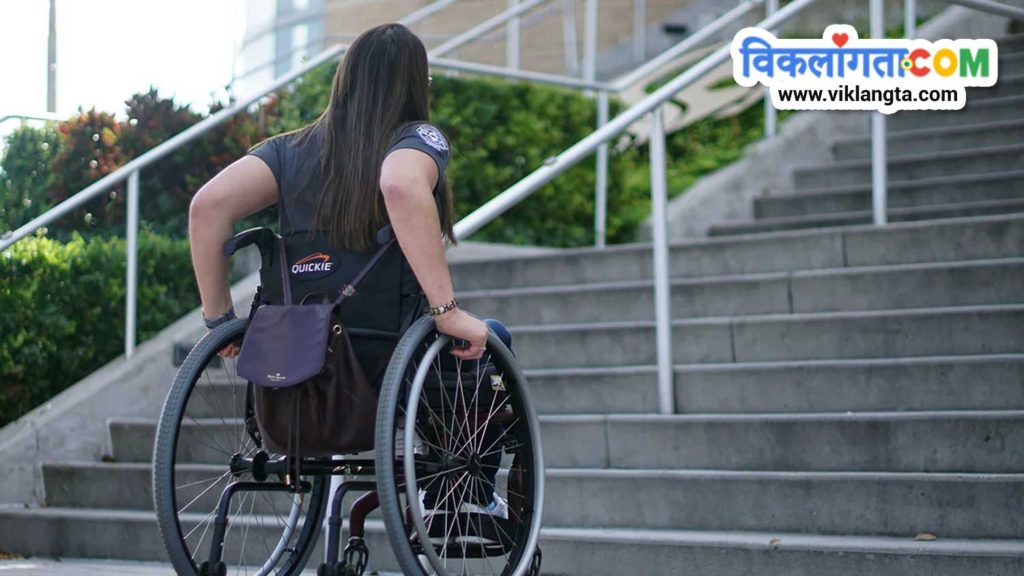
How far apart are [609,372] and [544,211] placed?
8.92 feet

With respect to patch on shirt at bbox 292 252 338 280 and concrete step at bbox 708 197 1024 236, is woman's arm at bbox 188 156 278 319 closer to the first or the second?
patch on shirt at bbox 292 252 338 280

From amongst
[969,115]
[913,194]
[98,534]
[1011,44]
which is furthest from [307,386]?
[1011,44]

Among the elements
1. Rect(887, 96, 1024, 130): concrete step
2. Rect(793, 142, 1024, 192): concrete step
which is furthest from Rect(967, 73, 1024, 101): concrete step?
Rect(793, 142, 1024, 192): concrete step

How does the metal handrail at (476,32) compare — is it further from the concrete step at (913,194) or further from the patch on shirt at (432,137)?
the patch on shirt at (432,137)

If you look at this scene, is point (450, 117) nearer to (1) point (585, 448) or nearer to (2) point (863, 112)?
(2) point (863, 112)

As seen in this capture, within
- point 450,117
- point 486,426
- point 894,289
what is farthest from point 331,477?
point 450,117

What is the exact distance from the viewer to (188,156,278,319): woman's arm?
2979 mm

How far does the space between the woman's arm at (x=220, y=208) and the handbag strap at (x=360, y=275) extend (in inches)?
11.9

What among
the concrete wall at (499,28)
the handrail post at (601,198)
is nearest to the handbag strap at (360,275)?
the handrail post at (601,198)

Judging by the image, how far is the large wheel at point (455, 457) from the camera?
8.92 feet

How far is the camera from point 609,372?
16.3ft

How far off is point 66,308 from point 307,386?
3175 millimetres

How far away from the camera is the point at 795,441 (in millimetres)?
4293

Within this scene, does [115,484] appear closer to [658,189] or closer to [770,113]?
[658,189]
